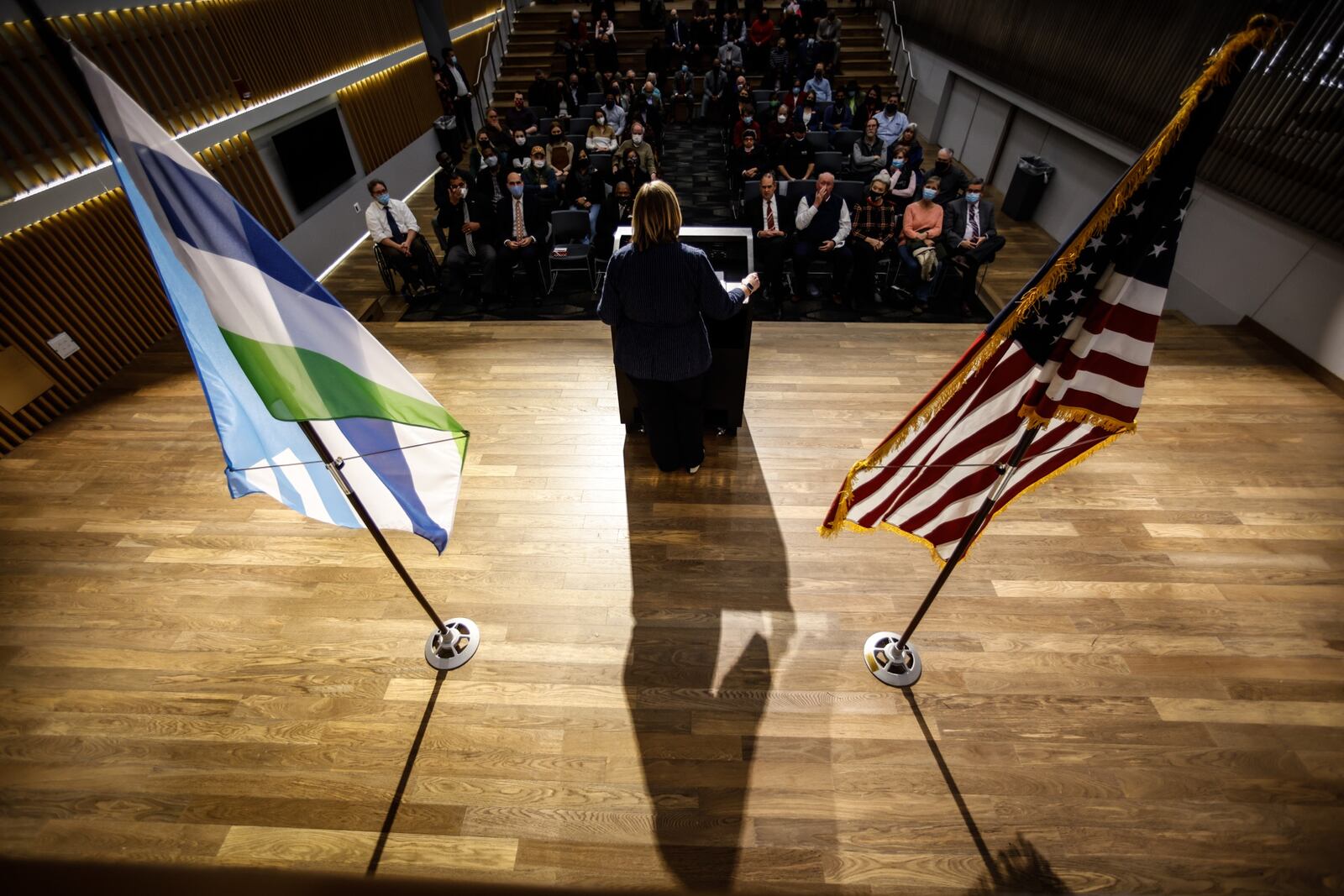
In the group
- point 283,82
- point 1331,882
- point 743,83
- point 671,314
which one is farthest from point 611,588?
point 743,83

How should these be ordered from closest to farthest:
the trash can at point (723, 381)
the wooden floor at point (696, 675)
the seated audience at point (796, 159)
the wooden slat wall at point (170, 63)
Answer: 1. the wooden floor at point (696, 675)
2. the trash can at point (723, 381)
3. the wooden slat wall at point (170, 63)
4. the seated audience at point (796, 159)

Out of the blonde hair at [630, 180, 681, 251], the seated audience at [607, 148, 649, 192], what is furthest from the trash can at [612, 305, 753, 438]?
the seated audience at [607, 148, 649, 192]

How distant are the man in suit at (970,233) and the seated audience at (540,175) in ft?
14.2

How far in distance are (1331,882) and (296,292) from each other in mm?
4175

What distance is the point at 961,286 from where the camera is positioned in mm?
5871

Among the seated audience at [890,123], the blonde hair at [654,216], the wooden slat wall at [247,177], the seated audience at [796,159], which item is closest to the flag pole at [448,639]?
the blonde hair at [654,216]

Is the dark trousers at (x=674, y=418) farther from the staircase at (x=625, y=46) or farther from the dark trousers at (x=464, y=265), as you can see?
the staircase at (x=625, y=46)

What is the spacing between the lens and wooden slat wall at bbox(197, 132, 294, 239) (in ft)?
18.8

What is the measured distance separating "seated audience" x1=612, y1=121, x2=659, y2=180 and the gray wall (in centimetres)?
516

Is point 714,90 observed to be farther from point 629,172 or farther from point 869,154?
point 629,172

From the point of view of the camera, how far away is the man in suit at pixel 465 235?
603cm

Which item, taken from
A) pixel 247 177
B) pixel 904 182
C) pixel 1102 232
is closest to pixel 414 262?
pixel 247 177

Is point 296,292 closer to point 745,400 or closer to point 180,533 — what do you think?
point 180,533

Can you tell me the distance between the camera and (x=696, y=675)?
2734mm
